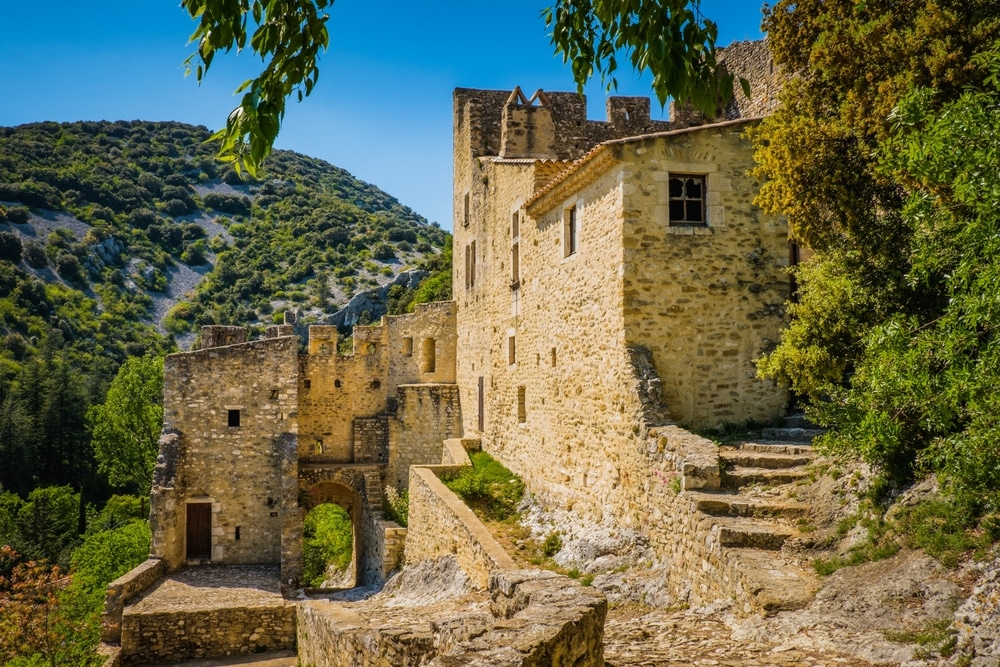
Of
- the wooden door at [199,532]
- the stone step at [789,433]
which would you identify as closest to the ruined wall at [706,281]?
the stone step at [789,433]

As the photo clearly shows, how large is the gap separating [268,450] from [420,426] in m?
5.30

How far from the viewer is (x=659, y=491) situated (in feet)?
33.8

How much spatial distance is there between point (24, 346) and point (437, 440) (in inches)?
1700

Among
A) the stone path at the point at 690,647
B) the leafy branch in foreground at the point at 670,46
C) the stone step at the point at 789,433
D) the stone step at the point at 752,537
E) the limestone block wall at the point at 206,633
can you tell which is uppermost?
the leafy branch in foreground at the point at 670,46

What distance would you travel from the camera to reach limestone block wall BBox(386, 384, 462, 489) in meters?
25.5

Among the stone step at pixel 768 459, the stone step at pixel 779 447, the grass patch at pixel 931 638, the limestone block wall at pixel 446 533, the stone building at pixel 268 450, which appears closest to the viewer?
the grass patch at pixel 931 638

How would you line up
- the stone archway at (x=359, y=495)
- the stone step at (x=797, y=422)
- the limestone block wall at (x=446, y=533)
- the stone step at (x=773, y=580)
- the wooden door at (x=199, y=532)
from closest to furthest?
the stone step at (x=773, y=580) → the stone step at (x=797, y=422) → the limestone block wall at (x=446, y=533) → the wooden door at (x=199, y=532) → the stone archway at (x=359, y=495)

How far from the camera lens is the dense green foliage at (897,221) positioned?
5926mm

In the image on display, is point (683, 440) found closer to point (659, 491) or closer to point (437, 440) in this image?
point (659, 491)

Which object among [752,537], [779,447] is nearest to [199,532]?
[779,447]

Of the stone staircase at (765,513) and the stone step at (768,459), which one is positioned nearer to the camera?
the stone staircase at (765,513)

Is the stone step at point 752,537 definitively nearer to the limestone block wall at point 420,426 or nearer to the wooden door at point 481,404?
the wooden door at point 481,404

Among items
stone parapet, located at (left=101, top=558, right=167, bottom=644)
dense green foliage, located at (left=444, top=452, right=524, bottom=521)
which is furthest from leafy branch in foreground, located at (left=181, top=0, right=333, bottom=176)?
stone parapet, located at (left=101, top=558, right=167, bottom=644)

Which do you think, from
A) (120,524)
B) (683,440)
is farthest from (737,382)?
(120,524)
